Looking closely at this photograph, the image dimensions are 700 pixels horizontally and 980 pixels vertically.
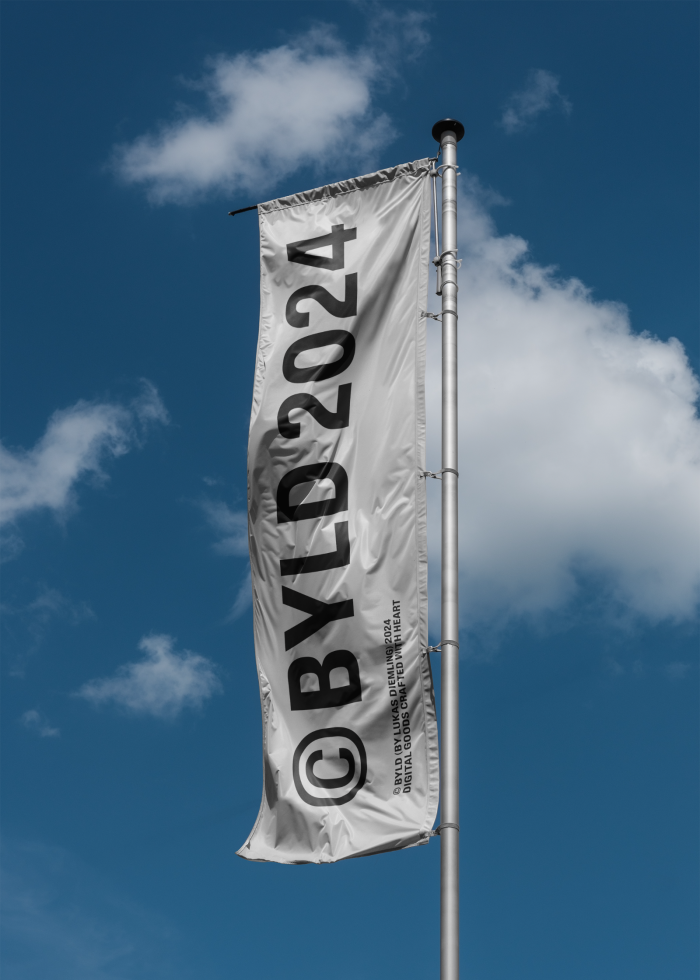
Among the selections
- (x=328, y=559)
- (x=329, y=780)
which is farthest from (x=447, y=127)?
(x=329, y=780)

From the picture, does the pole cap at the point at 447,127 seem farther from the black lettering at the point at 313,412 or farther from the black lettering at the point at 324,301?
the black lettering at the point at 313,412

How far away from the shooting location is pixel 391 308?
11766 mm

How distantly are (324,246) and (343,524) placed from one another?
3.48 meters

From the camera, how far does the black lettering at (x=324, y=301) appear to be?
39.0 ft

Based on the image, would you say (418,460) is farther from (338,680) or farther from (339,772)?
(339,772)

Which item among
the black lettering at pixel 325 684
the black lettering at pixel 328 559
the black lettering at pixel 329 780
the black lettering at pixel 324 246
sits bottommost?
the black lettering at pixel 329 780

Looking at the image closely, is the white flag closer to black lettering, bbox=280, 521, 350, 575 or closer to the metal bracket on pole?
black lettering, bbox=280, 521, 350, 575

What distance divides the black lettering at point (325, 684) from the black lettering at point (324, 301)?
372 centimetres

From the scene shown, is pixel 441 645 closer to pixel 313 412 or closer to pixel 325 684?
pixel 325 684

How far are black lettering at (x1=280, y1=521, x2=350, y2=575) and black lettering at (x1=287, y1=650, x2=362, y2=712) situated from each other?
34.3 inches

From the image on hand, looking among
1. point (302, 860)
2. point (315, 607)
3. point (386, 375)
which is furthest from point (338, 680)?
point (386, 375)

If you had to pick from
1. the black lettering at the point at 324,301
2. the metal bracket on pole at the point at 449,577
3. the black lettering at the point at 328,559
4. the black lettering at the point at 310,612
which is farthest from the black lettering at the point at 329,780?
the black lettering at the point at 324,301

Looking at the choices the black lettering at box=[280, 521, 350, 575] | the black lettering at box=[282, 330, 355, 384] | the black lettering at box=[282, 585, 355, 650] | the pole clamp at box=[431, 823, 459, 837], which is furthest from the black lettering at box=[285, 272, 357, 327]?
the pole clamp at box=[431, 823, 459, 837]

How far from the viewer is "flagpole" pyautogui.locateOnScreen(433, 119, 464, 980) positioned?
8867 mm
